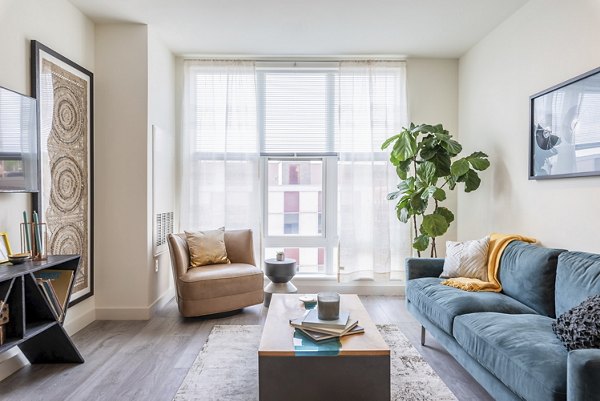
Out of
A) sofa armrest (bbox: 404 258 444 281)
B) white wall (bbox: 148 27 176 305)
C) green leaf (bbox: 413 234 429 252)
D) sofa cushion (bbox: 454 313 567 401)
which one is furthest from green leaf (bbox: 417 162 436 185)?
white wall (bbox: 148 27 176 305)

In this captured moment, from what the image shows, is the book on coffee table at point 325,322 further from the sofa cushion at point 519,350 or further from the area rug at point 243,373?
the sofa cushion at point 519,350

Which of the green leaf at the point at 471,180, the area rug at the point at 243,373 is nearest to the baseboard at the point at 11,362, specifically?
the area rug at the point at 243,373

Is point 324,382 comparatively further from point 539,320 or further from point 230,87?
point 230,87

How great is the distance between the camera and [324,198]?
4.64 m

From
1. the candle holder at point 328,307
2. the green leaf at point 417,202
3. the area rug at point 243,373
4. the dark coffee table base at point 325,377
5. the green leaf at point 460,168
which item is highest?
the green leaf at point 460,168

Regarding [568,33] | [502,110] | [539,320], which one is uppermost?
[568,33]

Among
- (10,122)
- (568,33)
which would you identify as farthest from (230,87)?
(568,33)

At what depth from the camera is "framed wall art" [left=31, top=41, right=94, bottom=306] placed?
9.45 feet

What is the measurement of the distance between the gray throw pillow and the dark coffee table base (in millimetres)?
827

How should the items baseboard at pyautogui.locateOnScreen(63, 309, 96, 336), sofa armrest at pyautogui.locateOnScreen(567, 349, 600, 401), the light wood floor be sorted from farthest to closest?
1. baseboard at pyautogui.locateOnScreen(63, 309, 96, 336)
2. the light wood floor
3. sofa armrest at pyautogui.locateOnScreen(567, 349, 600, 401)

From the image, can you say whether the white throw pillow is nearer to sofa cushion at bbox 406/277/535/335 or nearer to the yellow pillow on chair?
sofa cushion at bbox 406/277/535/335

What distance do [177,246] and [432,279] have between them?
7.60 ft

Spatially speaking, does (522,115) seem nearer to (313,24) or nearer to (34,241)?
(313,24)

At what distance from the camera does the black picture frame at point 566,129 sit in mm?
2426
